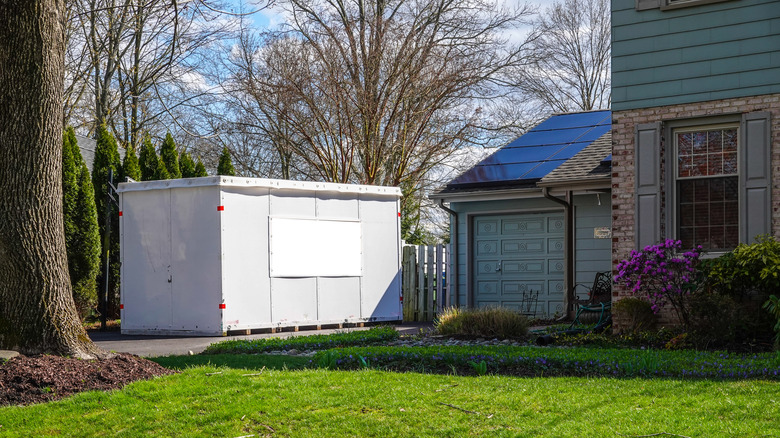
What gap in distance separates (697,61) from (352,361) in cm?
594

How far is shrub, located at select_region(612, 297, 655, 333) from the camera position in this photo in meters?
10.9

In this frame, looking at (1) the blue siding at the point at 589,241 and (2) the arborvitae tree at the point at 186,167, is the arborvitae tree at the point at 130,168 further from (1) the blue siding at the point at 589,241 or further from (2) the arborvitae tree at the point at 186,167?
(1) the blue siding at the point at 589,241

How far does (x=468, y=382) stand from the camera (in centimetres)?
708

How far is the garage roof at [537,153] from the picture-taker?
16656 millimetres

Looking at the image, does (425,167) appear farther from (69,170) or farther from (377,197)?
(69,170)

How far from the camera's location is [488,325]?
11438 millimetres

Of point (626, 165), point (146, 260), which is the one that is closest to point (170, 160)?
point (146, 260)

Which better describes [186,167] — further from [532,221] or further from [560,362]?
[560,362]

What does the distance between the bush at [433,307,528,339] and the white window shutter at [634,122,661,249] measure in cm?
189

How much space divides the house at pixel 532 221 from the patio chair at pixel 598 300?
0.80 m

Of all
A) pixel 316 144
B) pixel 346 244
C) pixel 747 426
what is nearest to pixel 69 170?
pixel 346 244

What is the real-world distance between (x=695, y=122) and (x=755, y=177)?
1035 millimetres

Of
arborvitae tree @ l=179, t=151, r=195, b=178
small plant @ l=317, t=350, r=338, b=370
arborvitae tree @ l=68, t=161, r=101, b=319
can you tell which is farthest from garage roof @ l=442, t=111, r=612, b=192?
small plant @ l=317, t=350, r=338, b=370

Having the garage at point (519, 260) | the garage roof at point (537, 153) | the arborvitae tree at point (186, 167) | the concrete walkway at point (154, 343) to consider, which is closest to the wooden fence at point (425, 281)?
the garage at point (519, 260)
